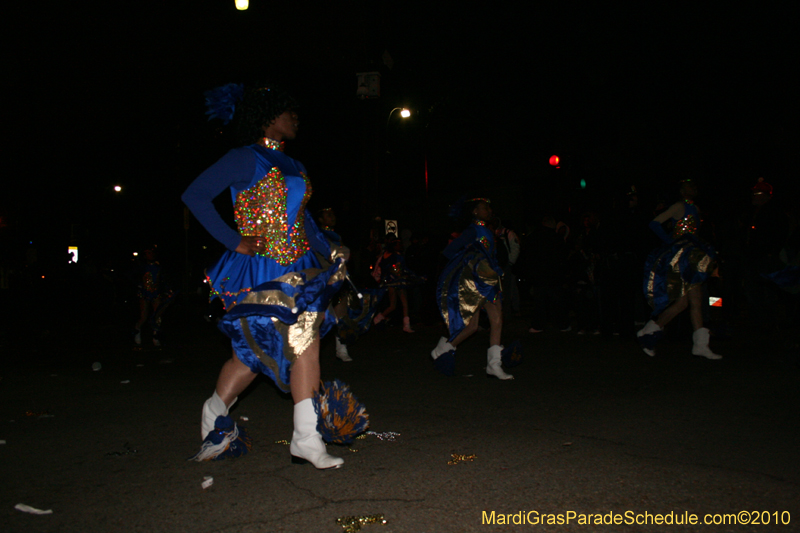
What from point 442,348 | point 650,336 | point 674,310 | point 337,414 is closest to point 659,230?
point 674,310

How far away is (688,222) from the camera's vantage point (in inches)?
313

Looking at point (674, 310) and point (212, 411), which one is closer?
point (212, 411)

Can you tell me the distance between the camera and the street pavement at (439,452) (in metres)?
2.99

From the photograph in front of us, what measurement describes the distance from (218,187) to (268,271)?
513 mm

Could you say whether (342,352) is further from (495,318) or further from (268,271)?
(268,271)

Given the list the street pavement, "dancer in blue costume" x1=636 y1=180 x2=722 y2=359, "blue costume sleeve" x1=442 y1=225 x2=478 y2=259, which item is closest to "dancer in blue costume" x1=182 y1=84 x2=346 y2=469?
the street pavement

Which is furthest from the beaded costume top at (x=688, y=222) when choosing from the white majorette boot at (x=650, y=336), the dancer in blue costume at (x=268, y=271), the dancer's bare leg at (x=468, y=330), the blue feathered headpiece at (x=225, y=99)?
the blue feathered headpiece at (x=225, y=99)

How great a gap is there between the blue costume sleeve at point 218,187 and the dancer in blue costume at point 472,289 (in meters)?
3.28

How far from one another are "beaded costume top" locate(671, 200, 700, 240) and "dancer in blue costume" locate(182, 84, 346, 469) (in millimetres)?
5459

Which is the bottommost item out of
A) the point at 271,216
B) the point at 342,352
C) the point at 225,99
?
the point at 342,352

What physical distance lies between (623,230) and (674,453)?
6.12 meters

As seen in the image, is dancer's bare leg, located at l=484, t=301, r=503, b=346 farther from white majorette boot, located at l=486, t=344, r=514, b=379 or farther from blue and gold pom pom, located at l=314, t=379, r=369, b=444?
blue and gold pom pom, located at l=314, t=379, r=369, b=444

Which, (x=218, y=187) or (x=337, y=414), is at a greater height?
(x=218, y=187)

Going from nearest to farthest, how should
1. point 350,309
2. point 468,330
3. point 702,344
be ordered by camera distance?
point 350,309 < point 468,330 < point 702,344
